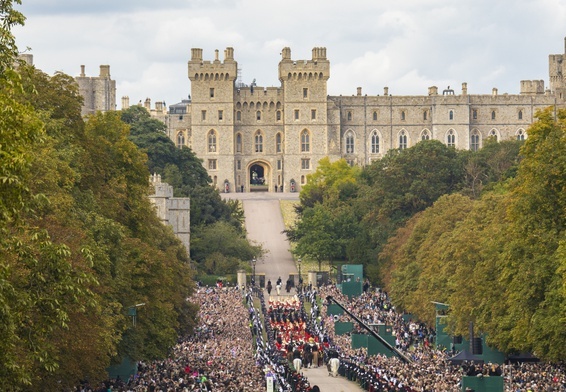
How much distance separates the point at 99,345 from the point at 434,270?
87.6 ft

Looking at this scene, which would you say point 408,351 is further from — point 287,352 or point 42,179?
point 42,179

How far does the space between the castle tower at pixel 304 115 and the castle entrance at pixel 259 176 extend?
2.67 metres

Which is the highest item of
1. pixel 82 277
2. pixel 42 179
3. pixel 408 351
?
pixel 42 179

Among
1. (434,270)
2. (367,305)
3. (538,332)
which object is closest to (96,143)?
(538,332)

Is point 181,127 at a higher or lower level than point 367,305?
higher

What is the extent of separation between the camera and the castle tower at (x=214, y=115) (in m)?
114

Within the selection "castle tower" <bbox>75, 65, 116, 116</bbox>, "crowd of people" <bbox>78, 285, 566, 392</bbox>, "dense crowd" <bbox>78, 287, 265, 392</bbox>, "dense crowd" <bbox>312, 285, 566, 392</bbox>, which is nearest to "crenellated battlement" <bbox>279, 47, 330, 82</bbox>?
"castle tower" <bbox>75, 65, 116, 116</bbox>

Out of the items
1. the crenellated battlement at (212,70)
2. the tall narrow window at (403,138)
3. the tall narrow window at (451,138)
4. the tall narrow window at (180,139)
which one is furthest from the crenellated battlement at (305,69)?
the tall narrow window at (451,138)

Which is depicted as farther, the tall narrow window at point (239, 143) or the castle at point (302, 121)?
the tall narrow window at point (239, 143)

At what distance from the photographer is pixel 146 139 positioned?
3597 inches

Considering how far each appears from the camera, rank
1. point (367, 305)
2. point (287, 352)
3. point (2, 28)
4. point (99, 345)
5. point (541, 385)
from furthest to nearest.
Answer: point (367, 305), point (287, 352), point (541, 385), point (99, 345), point (2, 28)

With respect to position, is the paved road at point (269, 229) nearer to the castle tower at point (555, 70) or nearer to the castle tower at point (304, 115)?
the castle tower at point (304, 115)

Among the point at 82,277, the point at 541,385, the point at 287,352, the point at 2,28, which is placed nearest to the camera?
the point at 2,28

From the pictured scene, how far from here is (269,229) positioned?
3720 inches
